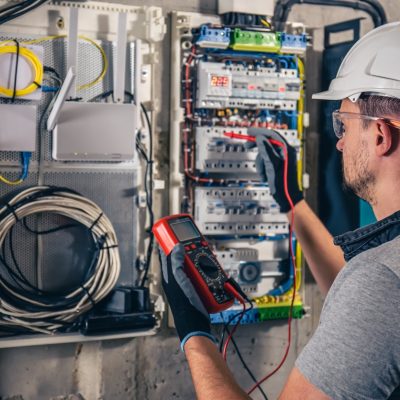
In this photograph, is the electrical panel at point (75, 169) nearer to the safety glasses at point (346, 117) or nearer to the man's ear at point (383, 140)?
the safety glasses at point (346, 117)

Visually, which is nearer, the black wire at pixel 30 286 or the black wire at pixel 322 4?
the black wire at pixel 30 286

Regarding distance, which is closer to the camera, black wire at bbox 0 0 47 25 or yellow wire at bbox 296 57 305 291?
black wire at bbox 0 0 47 25

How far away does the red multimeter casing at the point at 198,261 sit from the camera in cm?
216

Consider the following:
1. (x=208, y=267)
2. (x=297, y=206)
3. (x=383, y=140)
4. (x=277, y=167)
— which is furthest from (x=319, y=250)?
(x=383, y=140)

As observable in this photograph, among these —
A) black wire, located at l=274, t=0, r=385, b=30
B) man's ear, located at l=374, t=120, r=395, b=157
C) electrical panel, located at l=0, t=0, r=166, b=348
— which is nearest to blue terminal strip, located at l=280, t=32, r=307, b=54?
black wire, located at l=274, t=0, r=385, b=30

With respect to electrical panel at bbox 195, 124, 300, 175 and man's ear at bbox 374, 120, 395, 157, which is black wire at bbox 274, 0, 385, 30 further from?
man's ear at bbox 374, 120, 395, 157

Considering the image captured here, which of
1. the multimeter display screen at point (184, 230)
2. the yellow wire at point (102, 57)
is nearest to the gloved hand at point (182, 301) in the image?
the multimeter display screen at point (184, 230)

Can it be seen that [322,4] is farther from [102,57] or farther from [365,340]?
[365,340]

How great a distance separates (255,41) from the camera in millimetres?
2912

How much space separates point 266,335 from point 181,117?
1074mm

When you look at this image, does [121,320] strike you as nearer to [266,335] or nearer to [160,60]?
[266,335]

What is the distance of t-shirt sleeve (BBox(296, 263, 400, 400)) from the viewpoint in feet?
4.89

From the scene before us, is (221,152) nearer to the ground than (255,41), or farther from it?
nearer to the ground

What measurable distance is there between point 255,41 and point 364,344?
67.9 inches
